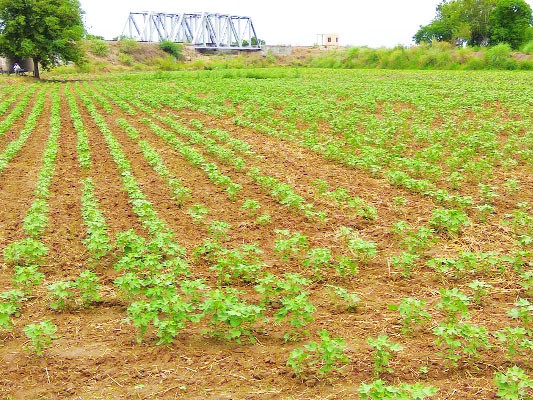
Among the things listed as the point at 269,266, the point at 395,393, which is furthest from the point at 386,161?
the point at 395,393

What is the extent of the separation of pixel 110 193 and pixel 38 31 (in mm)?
39259

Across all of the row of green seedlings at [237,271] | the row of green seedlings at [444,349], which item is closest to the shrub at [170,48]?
the row of green seedlings at [237,271]

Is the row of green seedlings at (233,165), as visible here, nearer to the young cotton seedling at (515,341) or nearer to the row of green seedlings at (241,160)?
the row of green seedlings at (241,160)

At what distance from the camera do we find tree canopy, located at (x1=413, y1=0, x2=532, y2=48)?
68000mm

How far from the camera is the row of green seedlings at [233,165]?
8750mm

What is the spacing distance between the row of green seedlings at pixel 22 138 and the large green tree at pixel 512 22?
62.6 metres

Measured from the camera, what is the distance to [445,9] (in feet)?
283

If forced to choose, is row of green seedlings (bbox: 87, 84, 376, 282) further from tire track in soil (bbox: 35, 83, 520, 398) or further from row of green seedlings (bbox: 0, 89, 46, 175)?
row of green seedlings (bbox: 0, 89, 46, 175)

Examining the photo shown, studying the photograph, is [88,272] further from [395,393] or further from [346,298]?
[395,393]

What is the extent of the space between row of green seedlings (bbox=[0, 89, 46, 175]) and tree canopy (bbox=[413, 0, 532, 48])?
63228mm

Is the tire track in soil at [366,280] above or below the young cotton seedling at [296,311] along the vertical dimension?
below

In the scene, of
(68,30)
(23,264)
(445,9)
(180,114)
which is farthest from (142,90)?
(445,9)

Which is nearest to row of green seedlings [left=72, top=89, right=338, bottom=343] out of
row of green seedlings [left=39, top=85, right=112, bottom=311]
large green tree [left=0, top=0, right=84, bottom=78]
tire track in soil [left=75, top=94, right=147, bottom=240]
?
row of green seedlings [left=39, top=85, right=112, bottom=311]

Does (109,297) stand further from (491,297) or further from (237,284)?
(491,297)
